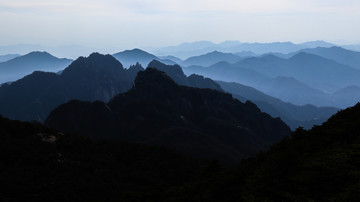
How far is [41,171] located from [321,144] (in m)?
43.1

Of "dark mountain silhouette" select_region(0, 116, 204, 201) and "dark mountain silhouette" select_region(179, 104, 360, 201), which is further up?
"dark mountain silhouette" select_region(179, 104, 360, 201)

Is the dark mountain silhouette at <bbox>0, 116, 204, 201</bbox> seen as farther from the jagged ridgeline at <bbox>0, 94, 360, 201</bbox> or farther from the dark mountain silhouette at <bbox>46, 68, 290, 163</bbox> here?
the dark mountain silhouette at <bbox>46, 68, 290, 163</bbox>

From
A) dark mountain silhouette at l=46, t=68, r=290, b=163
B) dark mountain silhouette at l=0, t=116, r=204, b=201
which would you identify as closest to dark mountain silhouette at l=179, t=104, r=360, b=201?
dark mountain silhouette at l=0, t=116, r=204, b=201

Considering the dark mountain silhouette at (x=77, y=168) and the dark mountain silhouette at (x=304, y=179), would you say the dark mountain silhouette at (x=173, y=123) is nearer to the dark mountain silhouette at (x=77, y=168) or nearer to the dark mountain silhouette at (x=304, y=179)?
the dark mountain silhouette at (x=77, y=168)

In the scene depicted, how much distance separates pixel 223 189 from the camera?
23.3 meters

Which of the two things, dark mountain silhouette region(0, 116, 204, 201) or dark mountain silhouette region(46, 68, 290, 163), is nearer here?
dark mountain silhouette region(0, 116, 204, 201)

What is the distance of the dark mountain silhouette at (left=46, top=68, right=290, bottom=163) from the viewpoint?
13838 centimetres

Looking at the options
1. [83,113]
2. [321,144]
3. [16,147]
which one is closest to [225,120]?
[83,113]

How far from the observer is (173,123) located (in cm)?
16475

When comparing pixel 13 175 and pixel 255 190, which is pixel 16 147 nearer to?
pixel 13 175

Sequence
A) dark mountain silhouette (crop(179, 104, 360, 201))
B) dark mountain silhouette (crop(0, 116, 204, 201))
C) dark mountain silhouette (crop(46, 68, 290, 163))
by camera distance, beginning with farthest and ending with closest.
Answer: dark mountain silhouette (crop(46, 68, 290, 163))
dark mountain silhouette (crop(0, 116, 204, 201))
dark mountain silhouette (crop(179, 104, 360, 201))

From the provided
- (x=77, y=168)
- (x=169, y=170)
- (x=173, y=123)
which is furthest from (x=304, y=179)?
(x=173, y=123)

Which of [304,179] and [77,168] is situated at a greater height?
[304,179]

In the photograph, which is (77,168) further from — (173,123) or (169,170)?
(173,123)
